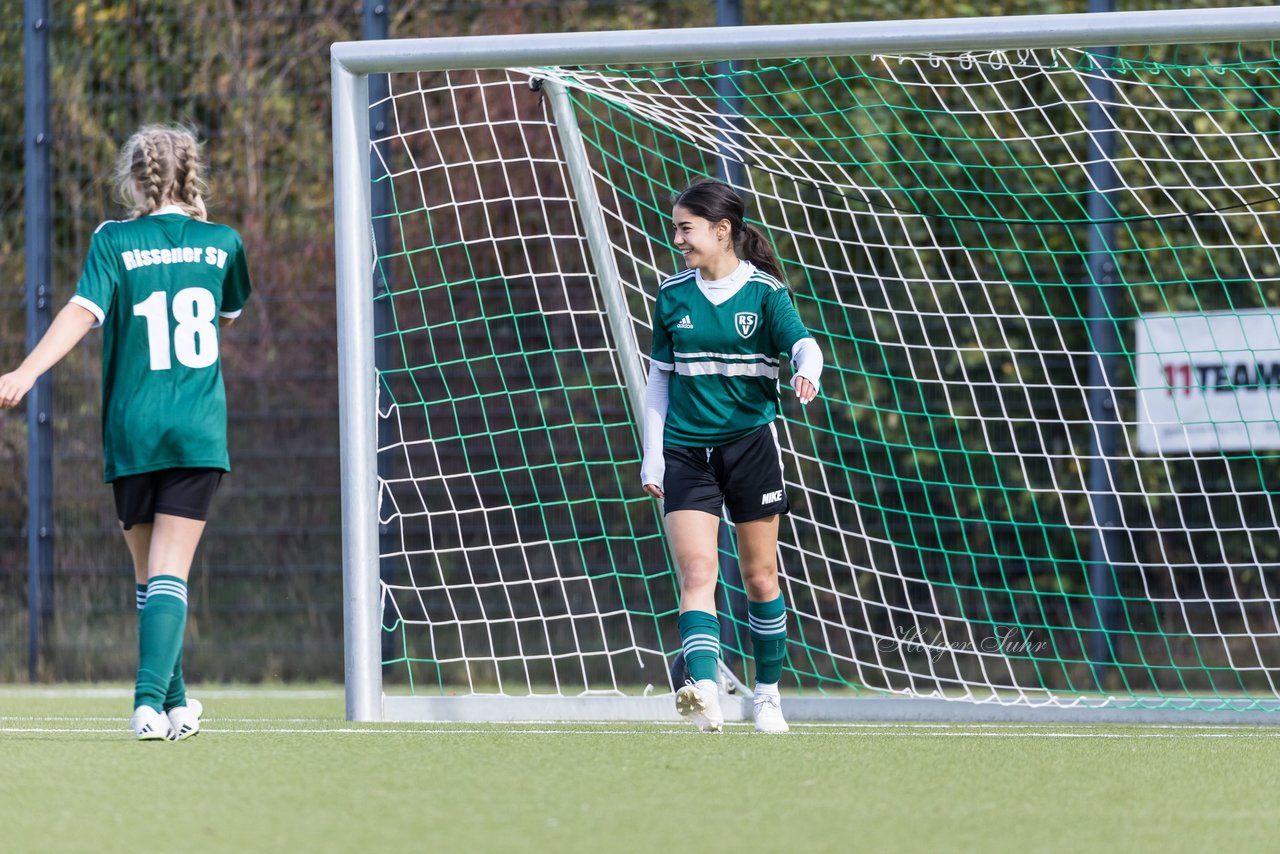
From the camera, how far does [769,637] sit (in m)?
4.85

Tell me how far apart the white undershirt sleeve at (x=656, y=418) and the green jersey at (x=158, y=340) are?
1166 millimetres

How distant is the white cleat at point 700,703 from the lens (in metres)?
4.41

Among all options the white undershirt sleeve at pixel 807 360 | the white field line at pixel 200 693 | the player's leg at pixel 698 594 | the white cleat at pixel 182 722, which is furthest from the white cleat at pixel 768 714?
the white field line at pixel 200 693

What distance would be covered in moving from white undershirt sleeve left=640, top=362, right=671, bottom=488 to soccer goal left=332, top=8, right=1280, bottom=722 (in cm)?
201

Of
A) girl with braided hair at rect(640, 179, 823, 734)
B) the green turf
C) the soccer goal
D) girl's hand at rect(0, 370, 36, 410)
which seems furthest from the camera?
the soccer goal

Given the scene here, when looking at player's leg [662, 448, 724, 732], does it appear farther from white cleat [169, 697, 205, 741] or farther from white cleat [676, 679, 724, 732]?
white cleat [169, 697, 205, 741]

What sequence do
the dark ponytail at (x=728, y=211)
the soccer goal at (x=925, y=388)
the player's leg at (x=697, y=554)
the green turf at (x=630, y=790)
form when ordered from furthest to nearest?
the soccer goal at (x=925, y=388) → the dark ponytail at (x=728, y=211) → the player's leg at (x=697, y=554) → the green turf at (x=630, y=790)

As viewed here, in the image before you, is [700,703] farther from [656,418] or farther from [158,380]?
[158,380]

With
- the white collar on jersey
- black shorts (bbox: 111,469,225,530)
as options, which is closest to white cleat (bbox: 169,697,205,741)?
black shorts (bbox: 111,469,225,530)

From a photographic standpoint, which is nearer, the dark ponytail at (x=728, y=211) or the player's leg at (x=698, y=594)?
the player's leg at (x=698, y=594)

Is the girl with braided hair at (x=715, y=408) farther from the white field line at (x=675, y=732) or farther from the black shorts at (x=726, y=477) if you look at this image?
the white field line at (x=675, y=732)

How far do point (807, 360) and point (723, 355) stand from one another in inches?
12.4

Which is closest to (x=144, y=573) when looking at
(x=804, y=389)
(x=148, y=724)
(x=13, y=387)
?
(x=148, y=724)

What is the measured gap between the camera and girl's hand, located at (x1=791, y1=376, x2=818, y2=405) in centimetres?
434
